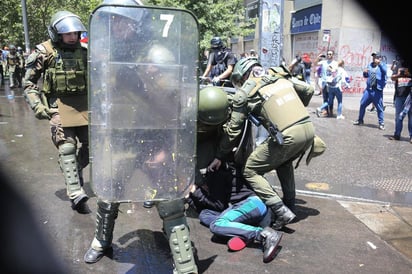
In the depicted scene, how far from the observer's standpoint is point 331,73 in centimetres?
1095

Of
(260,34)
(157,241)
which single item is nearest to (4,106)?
(260,34)

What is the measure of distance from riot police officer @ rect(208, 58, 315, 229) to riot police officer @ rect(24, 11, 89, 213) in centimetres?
132

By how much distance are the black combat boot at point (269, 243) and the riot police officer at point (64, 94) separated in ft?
5.54

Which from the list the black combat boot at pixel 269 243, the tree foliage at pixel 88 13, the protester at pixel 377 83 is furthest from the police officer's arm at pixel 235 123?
the tree foliage at pixel 88 13

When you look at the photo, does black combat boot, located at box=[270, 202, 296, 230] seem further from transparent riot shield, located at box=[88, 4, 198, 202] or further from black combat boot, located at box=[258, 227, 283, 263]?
transparent riot shield, located at box=[88, 4, 198, 202]

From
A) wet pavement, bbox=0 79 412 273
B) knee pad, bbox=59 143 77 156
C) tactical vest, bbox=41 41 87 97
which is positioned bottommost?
wet pavement, bbox=0 79 412 273

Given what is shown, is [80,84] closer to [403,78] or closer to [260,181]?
[260,181]

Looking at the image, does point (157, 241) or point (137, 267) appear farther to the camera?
point (157, 241)

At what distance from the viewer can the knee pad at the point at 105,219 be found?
3059mm

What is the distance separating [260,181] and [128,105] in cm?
155

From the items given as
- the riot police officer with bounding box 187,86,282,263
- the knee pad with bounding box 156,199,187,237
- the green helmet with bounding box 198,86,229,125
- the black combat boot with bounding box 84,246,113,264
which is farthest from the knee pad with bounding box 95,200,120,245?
the green helmet with bounding box 198,86,229,125

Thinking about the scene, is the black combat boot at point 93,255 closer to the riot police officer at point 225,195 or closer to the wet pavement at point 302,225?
the wet pavement at point 302,225

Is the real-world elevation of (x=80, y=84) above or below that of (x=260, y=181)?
above

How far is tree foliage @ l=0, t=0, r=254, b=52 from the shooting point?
14533mm
